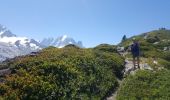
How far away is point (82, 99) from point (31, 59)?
7.31 metres

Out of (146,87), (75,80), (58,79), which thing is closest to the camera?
(58,79)

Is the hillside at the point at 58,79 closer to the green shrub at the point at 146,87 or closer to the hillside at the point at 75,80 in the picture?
the hillside at the point at 75,80

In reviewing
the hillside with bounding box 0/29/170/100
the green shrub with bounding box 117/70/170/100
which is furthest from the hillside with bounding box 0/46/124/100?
the green shrub with bounding box 117/70/170/100

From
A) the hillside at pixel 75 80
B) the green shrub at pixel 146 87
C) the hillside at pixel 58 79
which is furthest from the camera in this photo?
the green shrub at pixel 146 87

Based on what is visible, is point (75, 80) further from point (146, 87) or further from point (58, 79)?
A: point (146, 87)

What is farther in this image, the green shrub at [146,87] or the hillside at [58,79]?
the green shrub at [146,87]

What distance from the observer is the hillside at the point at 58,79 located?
25.9 meters

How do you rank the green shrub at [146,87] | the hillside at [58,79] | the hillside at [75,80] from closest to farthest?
the hillside at [58,79], the hillside at [75,80], the green shrub at [146,87]

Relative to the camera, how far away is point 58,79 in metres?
29.1

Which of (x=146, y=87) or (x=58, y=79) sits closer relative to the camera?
(x=58, y=79)

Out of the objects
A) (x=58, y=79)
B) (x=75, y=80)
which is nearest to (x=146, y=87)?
(x=75, y=80)

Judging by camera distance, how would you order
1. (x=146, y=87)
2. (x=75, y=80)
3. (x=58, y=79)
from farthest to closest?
(x=146, y=87)
(x=75, y=80)
(x=58, y=79)

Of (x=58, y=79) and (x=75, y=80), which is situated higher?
(x=58, y=79)

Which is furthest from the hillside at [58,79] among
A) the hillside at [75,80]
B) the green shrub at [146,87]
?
the green shrub at [146,87]
